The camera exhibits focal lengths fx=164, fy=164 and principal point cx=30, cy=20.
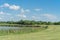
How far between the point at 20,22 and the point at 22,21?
59.8 inches

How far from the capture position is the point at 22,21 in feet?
366

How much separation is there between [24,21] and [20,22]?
2811mm

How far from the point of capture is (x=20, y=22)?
11150 centimetres

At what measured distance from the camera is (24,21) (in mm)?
111875

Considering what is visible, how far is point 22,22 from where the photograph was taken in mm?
109688

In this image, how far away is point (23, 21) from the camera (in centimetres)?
11169

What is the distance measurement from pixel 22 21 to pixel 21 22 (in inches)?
56.9

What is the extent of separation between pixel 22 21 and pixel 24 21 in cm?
140

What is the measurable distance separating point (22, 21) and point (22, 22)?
1928 millimetres

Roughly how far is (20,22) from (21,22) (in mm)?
1345

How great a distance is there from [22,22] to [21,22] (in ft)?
3.23

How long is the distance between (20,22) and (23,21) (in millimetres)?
2147
